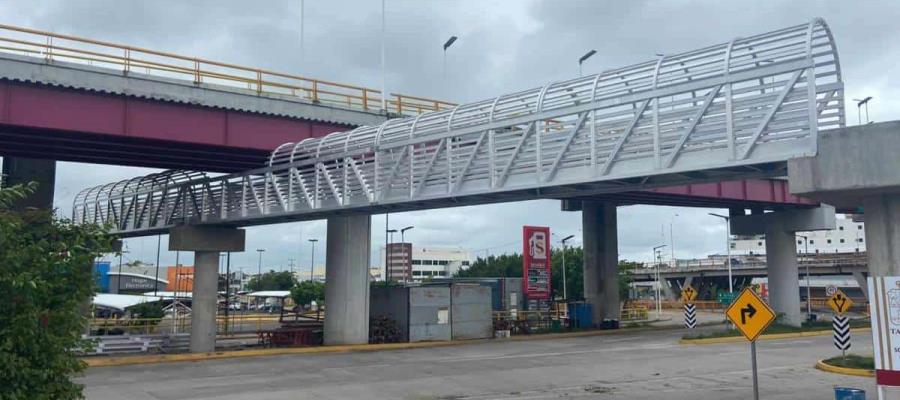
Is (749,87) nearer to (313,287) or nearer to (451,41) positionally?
(451,41)

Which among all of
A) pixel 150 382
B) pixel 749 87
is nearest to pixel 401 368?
pixel 150 382

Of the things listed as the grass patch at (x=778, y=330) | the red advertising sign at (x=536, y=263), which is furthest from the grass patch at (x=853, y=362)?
the red advertising sign at (x=536, y=263)

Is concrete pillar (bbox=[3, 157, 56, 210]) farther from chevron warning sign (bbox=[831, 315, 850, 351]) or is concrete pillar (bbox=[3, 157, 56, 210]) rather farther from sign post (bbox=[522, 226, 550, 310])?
chevron warning sign (bbox=[831, 315, 850, 351])

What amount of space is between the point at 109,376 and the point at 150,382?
239 centimetres

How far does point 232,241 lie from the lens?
33.5 metres

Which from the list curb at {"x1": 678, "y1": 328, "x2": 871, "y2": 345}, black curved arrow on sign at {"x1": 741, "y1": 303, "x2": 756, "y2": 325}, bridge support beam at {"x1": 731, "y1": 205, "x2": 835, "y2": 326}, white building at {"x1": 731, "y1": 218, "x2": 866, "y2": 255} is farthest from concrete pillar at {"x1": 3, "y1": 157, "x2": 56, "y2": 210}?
white building at {"x1": 731, "y1": 218, "x2": 866, "y2": 255}

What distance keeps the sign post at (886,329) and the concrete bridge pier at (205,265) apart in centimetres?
2553

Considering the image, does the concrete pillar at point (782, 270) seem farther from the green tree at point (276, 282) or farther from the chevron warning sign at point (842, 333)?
the green tree at point (276, 282)

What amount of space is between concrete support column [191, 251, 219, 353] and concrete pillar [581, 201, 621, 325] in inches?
1059

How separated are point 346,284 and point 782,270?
3119 centimetres

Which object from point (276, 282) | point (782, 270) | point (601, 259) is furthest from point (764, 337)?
point (276, 282)

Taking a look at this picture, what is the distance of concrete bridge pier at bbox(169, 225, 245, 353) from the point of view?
3189cm

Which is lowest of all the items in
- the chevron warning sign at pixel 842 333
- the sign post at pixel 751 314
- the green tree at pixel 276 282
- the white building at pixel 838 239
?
the chevron warning sign at pixel 842 333

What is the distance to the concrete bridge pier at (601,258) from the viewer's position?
51.1 metres
